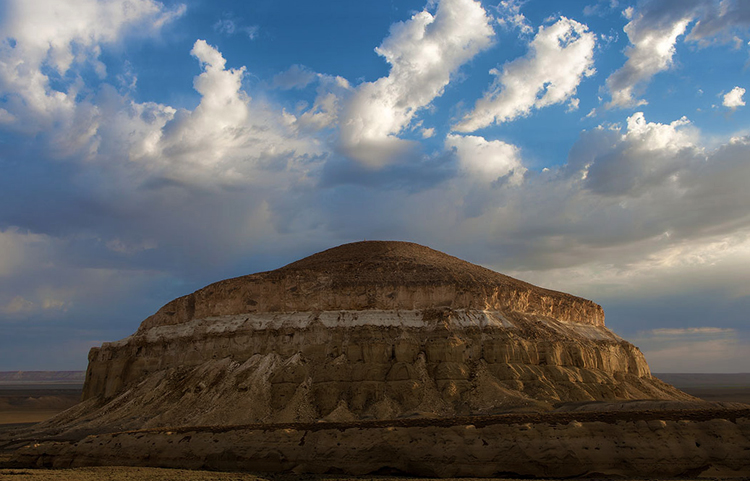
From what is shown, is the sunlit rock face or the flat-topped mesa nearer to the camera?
the sunlit rock face

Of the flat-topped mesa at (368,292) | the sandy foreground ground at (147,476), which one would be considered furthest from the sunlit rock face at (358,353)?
the sandy foreground ground at (147,476)

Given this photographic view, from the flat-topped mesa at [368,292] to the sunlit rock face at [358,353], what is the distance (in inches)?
4.0

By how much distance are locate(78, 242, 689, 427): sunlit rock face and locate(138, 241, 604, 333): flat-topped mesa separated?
10 cm

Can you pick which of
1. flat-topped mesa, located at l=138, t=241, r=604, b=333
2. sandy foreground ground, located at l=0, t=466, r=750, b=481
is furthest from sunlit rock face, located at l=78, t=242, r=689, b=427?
sandy foreground ground, located at l=0, t=466, r=750, b=481

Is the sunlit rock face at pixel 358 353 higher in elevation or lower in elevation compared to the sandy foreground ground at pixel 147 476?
higher

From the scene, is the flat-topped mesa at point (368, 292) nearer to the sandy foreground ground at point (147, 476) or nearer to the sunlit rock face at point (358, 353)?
the sunlit rock face at point (358, 353)

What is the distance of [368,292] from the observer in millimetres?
47125

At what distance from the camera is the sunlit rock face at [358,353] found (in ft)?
130

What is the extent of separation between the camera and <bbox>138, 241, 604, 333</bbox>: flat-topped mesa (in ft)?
155

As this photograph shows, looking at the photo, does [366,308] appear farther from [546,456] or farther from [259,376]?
[546,456]

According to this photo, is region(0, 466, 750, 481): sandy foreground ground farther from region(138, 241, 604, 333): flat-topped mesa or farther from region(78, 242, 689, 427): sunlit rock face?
region(138, 241, 604, 333): flat-topped mesa

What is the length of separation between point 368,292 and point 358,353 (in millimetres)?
5896

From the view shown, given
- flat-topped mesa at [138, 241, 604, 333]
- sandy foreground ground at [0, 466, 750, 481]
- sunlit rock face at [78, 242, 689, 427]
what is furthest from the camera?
flat-topped mesa at [138, 241, 604, 333]

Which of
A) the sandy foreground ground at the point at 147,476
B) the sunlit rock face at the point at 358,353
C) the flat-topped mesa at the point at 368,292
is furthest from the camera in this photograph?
the flat-topped mesa at the point at 368,292
